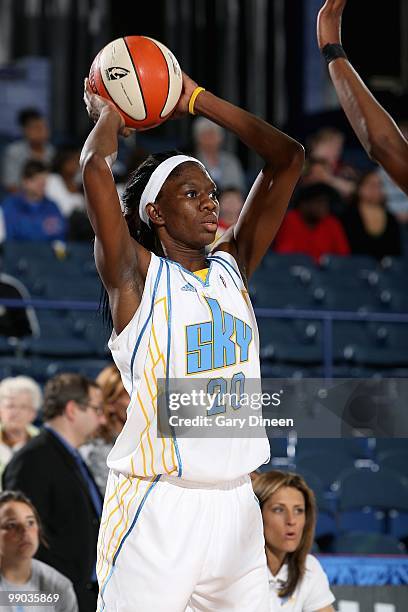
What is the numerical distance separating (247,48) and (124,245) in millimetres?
11555

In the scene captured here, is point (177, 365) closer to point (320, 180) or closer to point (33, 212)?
point (33, 212)

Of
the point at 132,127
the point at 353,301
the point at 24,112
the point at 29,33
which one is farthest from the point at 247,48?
the point at 132,127

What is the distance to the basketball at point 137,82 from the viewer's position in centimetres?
348

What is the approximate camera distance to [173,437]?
3.17m

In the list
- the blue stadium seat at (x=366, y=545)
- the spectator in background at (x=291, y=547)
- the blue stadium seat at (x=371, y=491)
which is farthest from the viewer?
the blue stadium seat at (x=371, y=491)

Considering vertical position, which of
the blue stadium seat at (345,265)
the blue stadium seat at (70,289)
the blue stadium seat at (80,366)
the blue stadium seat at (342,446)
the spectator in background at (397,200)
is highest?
the spectator in background at (397,200)

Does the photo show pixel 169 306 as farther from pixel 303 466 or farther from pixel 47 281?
pixel 47 281

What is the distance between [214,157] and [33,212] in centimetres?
201

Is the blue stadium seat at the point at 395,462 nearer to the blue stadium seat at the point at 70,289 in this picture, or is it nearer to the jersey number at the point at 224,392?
the blue stadium seat at the point at 70,289

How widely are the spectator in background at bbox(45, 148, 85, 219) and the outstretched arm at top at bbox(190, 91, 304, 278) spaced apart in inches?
229

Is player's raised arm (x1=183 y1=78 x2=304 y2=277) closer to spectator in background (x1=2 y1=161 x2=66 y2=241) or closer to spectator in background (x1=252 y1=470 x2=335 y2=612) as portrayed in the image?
spectator in background (x1=252 y1=470 x2=335 y2=612)

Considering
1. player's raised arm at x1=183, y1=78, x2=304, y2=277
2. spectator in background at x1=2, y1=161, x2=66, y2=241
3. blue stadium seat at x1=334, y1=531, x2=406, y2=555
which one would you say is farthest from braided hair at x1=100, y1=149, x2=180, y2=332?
spectator in background at x1=2, y1=161, x2=66, y2=241

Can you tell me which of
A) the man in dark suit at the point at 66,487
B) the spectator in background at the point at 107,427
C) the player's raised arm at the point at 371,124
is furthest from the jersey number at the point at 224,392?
the spectator in background at the point at 107,427

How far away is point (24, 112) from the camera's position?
10.2m
